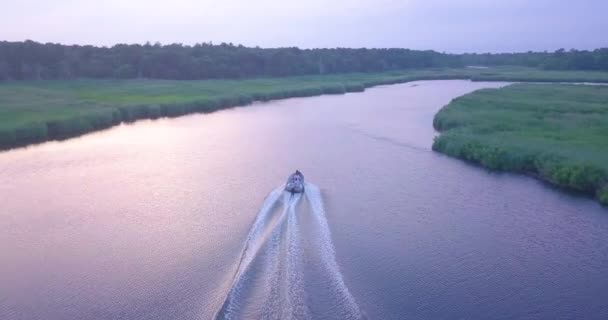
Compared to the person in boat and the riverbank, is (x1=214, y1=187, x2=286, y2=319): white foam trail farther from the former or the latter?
the riverbank

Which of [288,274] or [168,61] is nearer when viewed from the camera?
[288,274]

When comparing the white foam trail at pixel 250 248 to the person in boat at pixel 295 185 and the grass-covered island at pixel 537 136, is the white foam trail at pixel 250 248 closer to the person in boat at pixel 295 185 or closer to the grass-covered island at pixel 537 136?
the person in boat at pixel 295 185

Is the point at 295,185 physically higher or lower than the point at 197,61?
lower

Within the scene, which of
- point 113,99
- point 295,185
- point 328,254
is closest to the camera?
point 328,254

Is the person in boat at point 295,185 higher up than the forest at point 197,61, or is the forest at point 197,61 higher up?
the forest at point 197,61

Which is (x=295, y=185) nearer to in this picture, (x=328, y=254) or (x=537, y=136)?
(x=328, y=254)

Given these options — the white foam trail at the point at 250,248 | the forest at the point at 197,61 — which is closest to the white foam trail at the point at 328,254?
the white foam trail at the point at 250,248

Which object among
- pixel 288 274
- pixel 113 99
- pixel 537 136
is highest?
pixel 113 99

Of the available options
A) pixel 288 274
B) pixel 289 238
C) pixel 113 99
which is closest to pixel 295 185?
pixel 289 238
